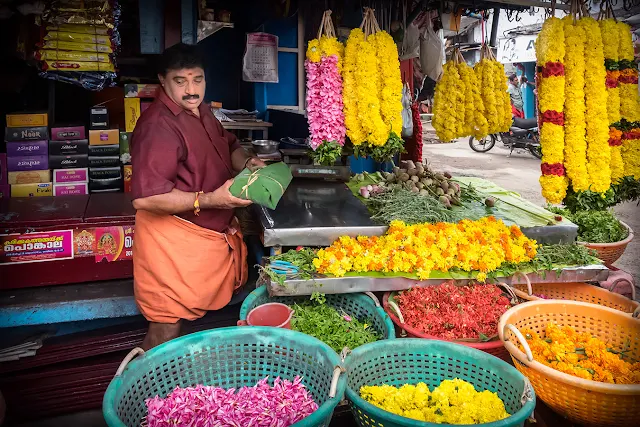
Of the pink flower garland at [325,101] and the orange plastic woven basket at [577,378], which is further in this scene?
the pink flower garland at [325,101]

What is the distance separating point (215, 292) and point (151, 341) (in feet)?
1.65

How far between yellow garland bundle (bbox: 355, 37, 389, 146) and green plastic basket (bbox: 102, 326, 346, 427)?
2.09 m

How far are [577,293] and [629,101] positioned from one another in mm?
1587

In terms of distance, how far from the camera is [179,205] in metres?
2.93

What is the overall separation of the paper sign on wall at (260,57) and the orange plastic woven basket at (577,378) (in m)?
4.31

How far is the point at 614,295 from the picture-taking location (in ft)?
10.1

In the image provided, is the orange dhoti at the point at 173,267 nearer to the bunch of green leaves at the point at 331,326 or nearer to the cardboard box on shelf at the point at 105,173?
the bunch of green leaves at the point at 331,326

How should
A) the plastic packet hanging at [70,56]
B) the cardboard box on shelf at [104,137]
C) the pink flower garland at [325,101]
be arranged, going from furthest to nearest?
the cardboard box on shelf at [104,137], the pink flower garland at [325,101], the plastic packet hanging at [70,56]

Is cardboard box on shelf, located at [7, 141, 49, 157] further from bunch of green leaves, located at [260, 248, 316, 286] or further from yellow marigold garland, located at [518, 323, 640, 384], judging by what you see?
yellow marigold garland, located at [518, 323, 640, 384]

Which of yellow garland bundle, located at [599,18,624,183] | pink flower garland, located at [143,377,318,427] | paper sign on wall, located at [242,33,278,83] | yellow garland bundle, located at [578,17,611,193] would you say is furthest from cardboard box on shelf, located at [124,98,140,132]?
yellow garland bundle, located at [599,18,624,183]

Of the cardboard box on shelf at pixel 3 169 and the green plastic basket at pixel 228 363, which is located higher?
the cardboard box on shelf at pixel 3 169

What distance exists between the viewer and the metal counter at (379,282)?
2.88m

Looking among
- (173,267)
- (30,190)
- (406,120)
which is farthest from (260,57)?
(173,267)

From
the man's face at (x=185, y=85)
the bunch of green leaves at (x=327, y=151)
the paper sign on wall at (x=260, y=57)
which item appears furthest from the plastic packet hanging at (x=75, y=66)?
the paper sign on wall at (x=260, y=57)
